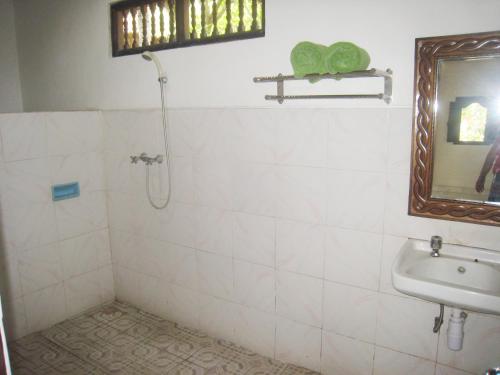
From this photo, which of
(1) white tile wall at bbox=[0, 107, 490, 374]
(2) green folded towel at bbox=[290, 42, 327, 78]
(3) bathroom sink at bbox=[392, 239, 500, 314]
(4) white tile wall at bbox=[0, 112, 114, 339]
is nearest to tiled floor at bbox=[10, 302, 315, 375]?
(1) white tile wall at bbox=[0, 107, 490, 374]

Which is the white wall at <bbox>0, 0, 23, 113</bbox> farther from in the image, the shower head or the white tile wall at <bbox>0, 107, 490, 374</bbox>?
the shower head

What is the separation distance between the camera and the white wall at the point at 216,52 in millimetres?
1659

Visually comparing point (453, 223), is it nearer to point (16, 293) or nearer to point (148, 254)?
point (148, 254)

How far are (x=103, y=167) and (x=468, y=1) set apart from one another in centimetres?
242

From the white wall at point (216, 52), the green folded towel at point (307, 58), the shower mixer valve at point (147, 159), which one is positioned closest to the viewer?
the white wall at point (216, 52)

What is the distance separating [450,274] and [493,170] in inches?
18.2

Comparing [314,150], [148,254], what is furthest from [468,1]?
[148,254]

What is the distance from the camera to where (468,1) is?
1523 millimetres

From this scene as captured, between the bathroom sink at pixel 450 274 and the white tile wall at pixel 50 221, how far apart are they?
84.5 inches

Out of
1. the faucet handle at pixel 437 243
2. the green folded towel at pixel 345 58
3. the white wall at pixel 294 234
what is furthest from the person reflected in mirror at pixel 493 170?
the green folded towel at pixel 345 58

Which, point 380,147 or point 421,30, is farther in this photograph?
point 380,147

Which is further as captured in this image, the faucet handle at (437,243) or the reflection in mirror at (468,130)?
the faucet handle at (437,243)

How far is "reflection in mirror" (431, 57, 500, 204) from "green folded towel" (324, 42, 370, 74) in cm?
31

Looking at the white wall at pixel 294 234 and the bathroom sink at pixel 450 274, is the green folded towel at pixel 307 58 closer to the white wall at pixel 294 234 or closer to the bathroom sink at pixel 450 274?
the white wall at pixel 294 234
